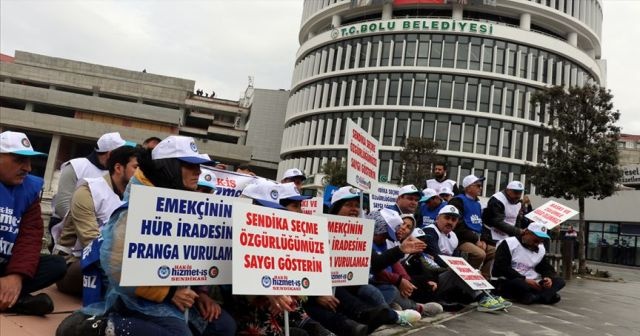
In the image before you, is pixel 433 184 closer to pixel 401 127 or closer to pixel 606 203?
pixel 606 203

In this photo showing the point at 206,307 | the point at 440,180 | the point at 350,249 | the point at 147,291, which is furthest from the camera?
the point at 440,180

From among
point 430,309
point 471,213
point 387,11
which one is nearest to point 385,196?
point 471,213

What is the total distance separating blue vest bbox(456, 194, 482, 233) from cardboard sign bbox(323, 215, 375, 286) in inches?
145

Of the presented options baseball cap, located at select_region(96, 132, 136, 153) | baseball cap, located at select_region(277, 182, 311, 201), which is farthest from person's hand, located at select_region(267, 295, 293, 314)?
baseball cap, located at select_region(96, 132, 136, 153)

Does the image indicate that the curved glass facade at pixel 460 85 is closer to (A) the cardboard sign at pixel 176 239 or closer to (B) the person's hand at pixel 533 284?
(B) the person's hand at pixel 533 284

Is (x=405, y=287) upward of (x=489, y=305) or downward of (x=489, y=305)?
upward

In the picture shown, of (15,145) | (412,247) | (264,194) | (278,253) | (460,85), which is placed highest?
(460,85)

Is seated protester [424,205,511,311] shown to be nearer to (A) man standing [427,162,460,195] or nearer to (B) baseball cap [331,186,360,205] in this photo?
(B) baseball cap [331,186,360,205]

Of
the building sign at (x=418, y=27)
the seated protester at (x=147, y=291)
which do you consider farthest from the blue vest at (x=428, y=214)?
the building sign at (x=418, y=27)

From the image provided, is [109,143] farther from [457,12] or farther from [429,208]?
[457,12]

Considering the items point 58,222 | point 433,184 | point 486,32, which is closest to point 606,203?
point 486,32

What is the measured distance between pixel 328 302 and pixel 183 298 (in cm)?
176

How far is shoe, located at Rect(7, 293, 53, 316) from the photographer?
396cm

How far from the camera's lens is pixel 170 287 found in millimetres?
3404
